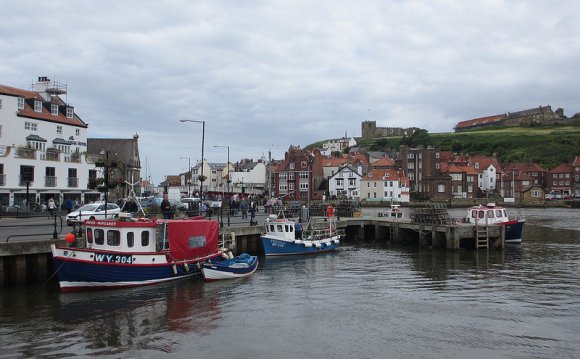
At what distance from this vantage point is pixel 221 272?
28.6 metres

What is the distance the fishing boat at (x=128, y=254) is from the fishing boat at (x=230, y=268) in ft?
2.76

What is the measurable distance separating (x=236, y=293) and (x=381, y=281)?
8.71m

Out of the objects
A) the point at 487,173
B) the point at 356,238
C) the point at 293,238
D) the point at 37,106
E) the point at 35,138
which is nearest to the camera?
the point at 293,238

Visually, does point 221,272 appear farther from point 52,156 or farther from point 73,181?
point 73,181

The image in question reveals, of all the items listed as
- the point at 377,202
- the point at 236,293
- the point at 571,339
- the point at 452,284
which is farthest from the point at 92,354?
the point at 377,202

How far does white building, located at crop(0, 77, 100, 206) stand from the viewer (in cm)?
4812

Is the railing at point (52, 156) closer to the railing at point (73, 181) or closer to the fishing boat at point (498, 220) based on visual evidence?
the railing at point (73, 181)

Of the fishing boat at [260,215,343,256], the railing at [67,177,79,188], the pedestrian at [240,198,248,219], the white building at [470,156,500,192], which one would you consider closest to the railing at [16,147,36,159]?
the railing at [67,177,79,188]

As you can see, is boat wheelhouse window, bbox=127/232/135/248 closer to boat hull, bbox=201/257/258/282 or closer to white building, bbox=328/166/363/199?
boat hull, bbox=201/257/258/282

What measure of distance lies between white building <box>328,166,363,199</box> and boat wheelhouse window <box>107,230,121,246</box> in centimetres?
10048

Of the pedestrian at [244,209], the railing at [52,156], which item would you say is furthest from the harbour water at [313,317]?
the railing at [52,156]

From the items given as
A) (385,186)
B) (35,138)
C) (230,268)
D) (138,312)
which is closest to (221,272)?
(230,268)

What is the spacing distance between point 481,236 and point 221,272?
24902mm

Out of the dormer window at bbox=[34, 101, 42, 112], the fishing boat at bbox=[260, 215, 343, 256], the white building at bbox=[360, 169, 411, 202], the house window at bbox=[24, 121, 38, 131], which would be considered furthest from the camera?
the white building at bbox=[360, 169, 411, 202]
